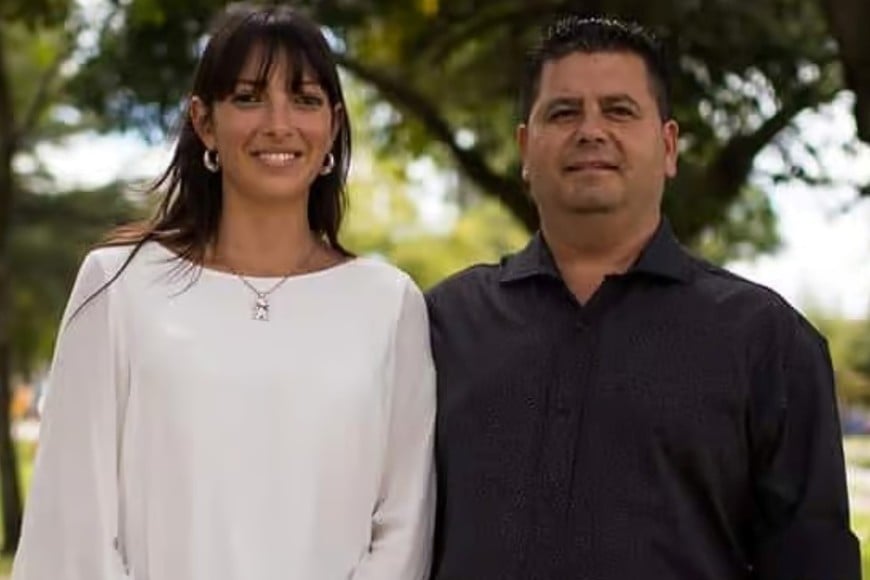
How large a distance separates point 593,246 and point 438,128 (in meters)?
8.96

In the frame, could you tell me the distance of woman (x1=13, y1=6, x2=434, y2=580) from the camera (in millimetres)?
3254

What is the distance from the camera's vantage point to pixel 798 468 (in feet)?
10.4

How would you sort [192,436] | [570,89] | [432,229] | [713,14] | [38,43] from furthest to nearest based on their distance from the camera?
1. [432,229]
2. [38,43]
3. [713,14]
4. [570,89]
5. [192,436]

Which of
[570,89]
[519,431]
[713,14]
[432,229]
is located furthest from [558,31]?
[432,229]

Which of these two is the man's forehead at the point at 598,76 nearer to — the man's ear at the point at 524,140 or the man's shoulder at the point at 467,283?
the man's ear at the point at 524,140

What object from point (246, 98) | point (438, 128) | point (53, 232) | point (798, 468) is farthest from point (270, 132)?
point (53, 232)

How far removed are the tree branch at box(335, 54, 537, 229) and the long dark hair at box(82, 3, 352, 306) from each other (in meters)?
7.79

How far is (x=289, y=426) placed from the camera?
327 cm

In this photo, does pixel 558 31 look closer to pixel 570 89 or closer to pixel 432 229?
pixel 570 89

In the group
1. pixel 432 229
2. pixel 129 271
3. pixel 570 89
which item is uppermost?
pixel 570 89

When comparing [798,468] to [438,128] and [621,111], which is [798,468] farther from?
[438,128]

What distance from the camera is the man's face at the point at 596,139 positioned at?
Result: 3359mm

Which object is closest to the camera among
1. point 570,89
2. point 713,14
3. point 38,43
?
point 570,89

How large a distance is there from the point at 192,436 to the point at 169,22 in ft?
25.4
